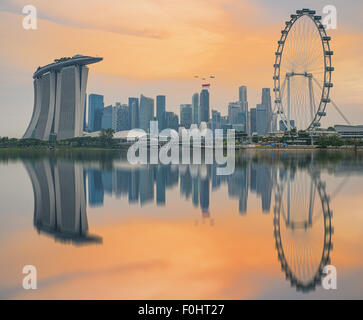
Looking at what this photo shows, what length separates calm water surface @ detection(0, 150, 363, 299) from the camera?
7.51m

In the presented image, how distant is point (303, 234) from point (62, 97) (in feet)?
404

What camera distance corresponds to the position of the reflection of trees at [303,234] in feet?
27.4

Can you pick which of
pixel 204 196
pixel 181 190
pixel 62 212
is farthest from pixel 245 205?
pixel 62 212

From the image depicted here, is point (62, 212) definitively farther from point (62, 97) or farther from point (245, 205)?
point (62, 97)

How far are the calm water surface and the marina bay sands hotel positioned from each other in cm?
10630

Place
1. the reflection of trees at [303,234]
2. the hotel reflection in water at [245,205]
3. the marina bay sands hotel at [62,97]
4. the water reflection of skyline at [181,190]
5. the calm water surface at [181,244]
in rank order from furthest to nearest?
the marina bay sands hotel at [62,97]
the water reflection of skyline at [181,190]
the hotel reflection in water at [245,205]
the reflection of trees at [303,234]
the calm water surface at [181,244]

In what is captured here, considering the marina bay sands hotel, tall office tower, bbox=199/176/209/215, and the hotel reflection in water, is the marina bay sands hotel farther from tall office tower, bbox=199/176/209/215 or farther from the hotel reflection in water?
tall office tower, bbox=199/176/209/215

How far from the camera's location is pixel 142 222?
13078 millimetres

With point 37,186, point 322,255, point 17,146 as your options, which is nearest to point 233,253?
point 322,255

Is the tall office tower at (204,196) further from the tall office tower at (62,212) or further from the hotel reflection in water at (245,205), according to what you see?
the tall office tower at (62,212)

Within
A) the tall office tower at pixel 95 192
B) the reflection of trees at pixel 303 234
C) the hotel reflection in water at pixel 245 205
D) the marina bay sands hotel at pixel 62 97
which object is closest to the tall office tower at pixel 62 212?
the hotel reflection in water at pixel 245 205

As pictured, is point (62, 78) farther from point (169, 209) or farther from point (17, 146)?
point (169, 209)

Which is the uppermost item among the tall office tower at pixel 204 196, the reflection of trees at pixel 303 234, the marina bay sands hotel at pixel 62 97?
the marina bay sands hotel at pixel 62 97

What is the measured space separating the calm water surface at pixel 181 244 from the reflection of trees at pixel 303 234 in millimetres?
32
